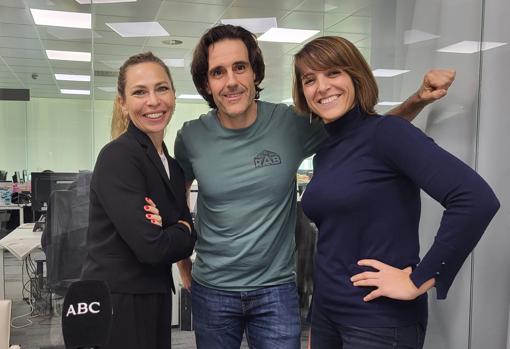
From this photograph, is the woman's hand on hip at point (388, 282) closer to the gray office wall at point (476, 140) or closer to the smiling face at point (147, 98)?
the gray office wall at point (476, 140)

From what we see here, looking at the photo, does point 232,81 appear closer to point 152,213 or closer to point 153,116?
point 153,116

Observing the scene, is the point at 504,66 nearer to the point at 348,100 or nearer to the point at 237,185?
the point at 348,100

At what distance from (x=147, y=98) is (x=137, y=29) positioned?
4.98 meters

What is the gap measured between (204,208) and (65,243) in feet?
7.28

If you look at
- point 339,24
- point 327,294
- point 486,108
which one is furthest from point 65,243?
point 339,24

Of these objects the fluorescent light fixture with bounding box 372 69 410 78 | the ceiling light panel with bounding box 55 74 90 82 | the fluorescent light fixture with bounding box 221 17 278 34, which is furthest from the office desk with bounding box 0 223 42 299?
the ceiling light panel with bounding box 55 74 90 82

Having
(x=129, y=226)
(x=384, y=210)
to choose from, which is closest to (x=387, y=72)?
(x=384, y=210)

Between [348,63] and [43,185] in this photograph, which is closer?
[348,63]

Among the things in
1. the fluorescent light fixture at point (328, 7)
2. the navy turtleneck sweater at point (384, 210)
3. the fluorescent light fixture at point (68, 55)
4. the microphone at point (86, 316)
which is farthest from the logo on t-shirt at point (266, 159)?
the fluorescent light fixture at point (68, 55)

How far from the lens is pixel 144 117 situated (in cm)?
139

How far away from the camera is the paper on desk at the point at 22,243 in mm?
3406

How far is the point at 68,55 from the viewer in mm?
6875

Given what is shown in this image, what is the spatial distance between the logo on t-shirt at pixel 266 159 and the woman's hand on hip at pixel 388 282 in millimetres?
464

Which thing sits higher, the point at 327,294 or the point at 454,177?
the point at 454,177
